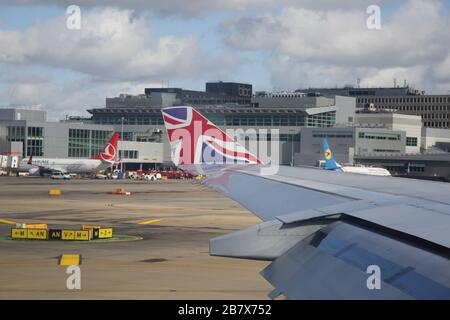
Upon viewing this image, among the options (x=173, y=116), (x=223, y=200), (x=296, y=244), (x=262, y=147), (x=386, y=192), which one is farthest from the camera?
(x=262, y=147)

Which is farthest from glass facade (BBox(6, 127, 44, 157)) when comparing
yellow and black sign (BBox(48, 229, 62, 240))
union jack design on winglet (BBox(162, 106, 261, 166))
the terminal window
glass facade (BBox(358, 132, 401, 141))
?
union jack design on winglet (BBox(162, 106, 261, 166))

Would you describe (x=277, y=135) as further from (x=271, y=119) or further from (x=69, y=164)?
(x=69, y=164)

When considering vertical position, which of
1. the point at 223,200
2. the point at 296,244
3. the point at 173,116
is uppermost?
the point at 173,116

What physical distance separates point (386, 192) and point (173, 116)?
18066 millimetres

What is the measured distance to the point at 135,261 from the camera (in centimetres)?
3266

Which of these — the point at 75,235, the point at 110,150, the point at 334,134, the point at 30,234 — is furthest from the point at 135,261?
the point at 334,134

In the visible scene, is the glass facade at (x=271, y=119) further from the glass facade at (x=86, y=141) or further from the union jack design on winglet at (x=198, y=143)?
the union jack design on winglet at (x=198, y=143)

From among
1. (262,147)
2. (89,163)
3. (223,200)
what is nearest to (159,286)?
(223,200)

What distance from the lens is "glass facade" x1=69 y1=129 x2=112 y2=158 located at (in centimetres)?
18050

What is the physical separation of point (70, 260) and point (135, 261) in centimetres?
277

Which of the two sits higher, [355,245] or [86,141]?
[355,245]

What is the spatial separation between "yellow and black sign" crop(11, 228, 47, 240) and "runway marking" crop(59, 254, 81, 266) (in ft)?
24.9

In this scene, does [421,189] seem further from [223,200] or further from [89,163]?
[89,163]

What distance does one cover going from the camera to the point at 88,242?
4075cm
